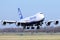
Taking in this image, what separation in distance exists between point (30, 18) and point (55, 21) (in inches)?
289

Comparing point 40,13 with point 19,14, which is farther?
point 19,14

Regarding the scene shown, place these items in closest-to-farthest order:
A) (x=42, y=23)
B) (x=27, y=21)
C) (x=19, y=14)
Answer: (x=42, y=23) → (x=27, y=21) → (x=19, y=14)

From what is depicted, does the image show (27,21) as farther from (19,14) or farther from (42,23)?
(19,14)

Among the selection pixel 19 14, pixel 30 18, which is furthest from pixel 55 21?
pixel 19 14

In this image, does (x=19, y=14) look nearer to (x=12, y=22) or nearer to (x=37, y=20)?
(x=12, y=22)

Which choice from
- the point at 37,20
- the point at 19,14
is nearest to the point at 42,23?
the point at 37,20

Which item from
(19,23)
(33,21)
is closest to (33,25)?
(33,21)

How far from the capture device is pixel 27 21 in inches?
3580

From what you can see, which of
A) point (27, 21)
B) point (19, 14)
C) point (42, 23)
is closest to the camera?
point (42, 23)

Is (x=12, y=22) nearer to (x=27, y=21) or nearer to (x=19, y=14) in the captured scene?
(x=27, y=21)

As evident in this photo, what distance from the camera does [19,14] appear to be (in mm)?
112750

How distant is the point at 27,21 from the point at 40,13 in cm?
524

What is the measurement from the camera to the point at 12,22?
9400cm

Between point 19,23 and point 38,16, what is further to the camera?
point 19,23
